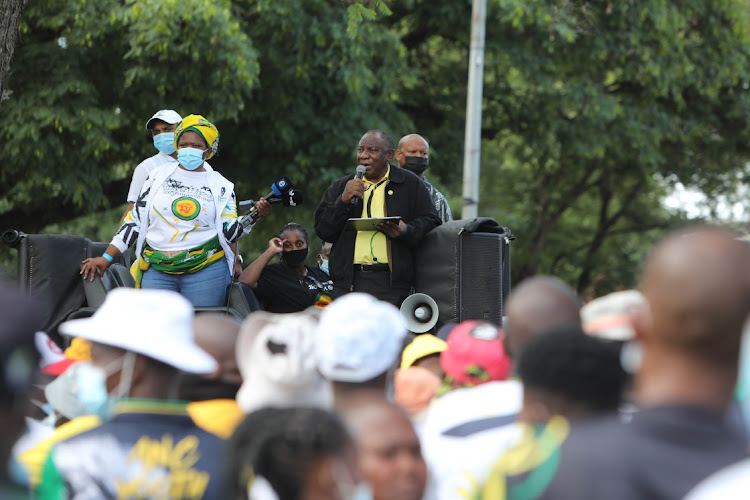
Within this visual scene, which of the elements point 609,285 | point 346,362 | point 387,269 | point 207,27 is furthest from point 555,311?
point 609,285

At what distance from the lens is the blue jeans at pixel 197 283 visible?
699cm

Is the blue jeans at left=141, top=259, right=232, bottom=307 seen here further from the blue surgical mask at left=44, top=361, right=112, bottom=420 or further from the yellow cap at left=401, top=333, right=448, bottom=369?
the blue surgical mask at left=44, top=361, right=112, bottom=420

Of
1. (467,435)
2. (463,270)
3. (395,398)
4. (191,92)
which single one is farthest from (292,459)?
(191,92)

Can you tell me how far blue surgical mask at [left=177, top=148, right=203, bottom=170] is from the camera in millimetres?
7000

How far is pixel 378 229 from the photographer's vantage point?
7.43 meters

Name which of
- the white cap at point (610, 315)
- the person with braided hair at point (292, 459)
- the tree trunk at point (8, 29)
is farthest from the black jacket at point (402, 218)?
the person with braided hair at point (292, 459)

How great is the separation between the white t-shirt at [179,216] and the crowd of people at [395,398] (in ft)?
8.83

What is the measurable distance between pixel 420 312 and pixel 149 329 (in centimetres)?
477

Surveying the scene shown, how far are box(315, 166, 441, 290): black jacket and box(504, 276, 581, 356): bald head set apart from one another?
395 cm

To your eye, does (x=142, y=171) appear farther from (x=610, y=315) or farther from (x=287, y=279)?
(x=610, y=315)

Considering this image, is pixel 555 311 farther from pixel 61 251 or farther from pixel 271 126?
pixel 271 126

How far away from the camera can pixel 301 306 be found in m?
8.22

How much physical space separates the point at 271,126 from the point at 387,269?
22.7 ft

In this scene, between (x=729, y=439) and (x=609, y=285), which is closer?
(x=729, y=439)
